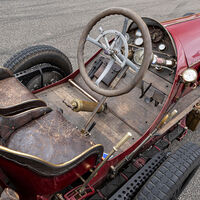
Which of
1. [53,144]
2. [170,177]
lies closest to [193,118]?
[170,177]

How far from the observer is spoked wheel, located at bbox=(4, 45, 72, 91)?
2.72 meters

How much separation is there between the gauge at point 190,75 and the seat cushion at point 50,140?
1405mm

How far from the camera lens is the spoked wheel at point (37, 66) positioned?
8.94 feet

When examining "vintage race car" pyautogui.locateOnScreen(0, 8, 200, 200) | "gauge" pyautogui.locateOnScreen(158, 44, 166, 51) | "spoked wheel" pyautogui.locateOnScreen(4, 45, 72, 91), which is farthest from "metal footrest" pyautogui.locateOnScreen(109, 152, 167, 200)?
"spoked wheel" pyautogui.locateOnScreen(4, 45, 72, 91)

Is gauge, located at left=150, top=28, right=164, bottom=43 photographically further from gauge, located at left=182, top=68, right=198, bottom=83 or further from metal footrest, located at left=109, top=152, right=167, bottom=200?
metal footrest, located at left=109, top=152, right=167, bottom=200

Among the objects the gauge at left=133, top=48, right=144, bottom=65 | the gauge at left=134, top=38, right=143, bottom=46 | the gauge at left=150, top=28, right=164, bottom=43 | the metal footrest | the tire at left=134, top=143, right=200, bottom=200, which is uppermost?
the gauge at left=150, top=28, right=164, bottom=43

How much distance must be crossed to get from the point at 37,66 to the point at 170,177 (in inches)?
81.2

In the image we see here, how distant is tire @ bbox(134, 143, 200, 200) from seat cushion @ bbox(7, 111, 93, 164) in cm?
66

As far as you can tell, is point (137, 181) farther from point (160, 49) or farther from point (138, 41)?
point (138, 41)

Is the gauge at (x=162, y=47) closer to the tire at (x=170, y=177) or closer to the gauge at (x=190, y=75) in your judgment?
the gauge at (x=190, y=75)

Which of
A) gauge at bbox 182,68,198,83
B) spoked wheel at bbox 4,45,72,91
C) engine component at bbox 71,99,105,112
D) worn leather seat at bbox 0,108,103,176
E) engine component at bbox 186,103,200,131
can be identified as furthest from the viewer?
engine component at bbox 186,103,200,131

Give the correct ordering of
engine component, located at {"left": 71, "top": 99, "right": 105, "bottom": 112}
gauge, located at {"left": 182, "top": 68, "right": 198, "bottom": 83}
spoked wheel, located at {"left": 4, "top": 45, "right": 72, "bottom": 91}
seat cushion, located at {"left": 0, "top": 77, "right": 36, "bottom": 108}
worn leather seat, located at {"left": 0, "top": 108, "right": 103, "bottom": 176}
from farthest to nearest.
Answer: spoked wheel, located at {"left": 4, "top": 45, "right": 72, "bottom": 91}
gauge, located at {"left": 182, "top": 68, "right": 198, "bottom": 83}
engine component, located at {"left": 71, "top": 99, "right": 105, "bottom": 112}
seat cushion, located at {"left": 0, "top": 77, "right": 36, "bottom": 108}
worn leather seat, located at {"left": 0, "top": 108, "right": 103, "bottom": 176}

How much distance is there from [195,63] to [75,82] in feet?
5.46

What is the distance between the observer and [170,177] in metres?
1.97
